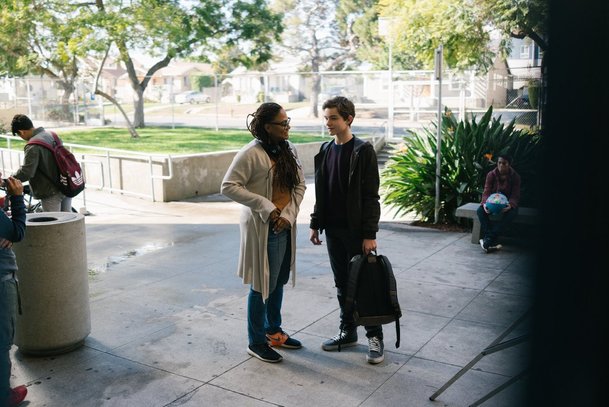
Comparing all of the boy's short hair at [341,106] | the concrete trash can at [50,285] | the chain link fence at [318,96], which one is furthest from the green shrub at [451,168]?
the concrete trash can at [50,285]

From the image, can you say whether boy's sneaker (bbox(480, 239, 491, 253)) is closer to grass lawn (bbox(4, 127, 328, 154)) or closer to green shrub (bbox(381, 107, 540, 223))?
green shrub (bbox(381, 107, 540, 223))

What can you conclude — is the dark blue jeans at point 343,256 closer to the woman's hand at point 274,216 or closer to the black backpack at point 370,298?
the black backpack at point 370,298

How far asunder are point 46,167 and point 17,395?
3.44 m

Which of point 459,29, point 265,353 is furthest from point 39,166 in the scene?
point 459,29

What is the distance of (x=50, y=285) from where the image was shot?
4.46 metres

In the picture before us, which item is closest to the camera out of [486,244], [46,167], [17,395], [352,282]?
[17,395]

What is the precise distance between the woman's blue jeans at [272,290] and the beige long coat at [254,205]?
0.08m

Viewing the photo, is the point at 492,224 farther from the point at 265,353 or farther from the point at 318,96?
the point at 318,96

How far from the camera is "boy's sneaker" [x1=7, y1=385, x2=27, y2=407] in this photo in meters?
3.77

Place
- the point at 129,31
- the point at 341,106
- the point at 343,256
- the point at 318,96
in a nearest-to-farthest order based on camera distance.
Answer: the point at 341,106 < the point at 343,256 < the point at 129,31 < the point at 318,96

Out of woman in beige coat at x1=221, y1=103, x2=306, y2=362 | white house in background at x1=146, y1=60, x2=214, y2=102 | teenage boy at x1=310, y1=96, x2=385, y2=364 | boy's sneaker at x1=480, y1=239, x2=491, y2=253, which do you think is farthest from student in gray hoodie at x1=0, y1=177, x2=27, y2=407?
white house in background at x1=146, y1=60, x2=214, y2=102

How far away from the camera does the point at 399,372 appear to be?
432 centimetres

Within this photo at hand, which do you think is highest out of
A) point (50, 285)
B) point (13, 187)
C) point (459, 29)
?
point (459, 29)

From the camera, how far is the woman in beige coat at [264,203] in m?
4.30
